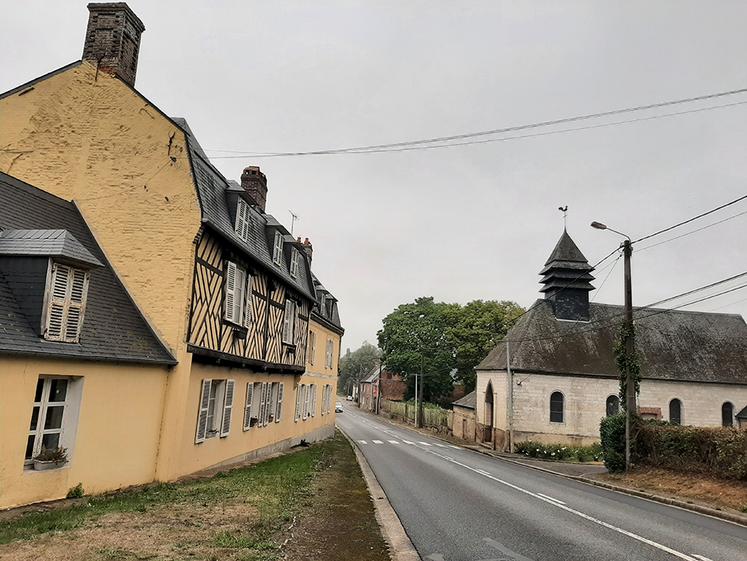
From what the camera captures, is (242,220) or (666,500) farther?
(242,220)

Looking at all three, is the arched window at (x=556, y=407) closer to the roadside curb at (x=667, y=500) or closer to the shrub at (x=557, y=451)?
the shrub at (x=557, y=451)

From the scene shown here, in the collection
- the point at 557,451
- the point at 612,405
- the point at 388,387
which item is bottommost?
the point at 557,451

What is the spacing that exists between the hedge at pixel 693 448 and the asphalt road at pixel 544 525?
284 centimetres

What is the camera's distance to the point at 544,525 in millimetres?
9578

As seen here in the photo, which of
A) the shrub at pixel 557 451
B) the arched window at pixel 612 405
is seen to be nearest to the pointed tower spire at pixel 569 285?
the arched window at pixel 612 405

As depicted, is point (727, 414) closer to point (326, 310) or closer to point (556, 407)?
point (556, 407)

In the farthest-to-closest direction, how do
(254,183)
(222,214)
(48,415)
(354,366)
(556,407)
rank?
(354,366), (556,407), (254,183), (222,214), (48,415)

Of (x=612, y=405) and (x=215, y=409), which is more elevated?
(x=612, y=405)

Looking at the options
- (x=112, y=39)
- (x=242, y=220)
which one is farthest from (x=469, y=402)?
(x=112, y=39)

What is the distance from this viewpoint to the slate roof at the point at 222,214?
1314 centimetres

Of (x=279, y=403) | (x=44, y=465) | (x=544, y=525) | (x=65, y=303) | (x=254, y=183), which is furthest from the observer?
(x=254, y=183)

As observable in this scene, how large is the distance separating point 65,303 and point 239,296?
19.7 feet

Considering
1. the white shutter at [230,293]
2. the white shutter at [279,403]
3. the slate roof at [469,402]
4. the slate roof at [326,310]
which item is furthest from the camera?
the slate roof at [469,402]

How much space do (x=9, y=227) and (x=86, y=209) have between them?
2966mm
